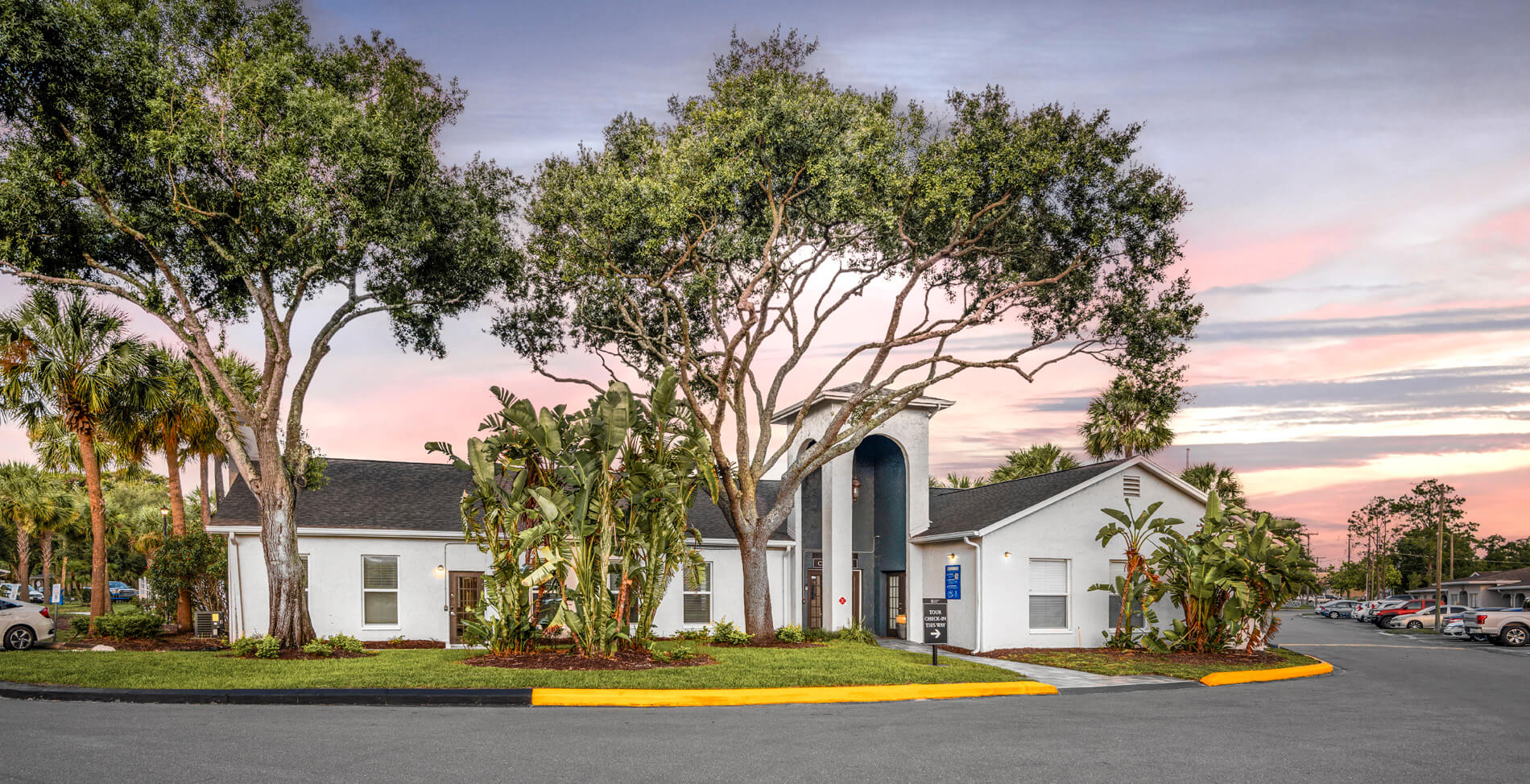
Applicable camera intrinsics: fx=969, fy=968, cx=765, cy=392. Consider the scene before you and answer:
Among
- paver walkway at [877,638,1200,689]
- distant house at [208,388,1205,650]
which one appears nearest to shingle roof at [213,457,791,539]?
distant house at [208,388,1205,650]

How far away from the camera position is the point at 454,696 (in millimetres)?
11500

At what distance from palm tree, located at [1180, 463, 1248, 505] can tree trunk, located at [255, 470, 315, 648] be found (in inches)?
1374

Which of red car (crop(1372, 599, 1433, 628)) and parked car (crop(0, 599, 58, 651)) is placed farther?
red car (crop(1372, 599, 1433, 628))

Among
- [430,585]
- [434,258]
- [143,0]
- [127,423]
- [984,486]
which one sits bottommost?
[430,585]

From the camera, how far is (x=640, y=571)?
A: 15.6m

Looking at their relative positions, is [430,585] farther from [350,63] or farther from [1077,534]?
[1077,534]

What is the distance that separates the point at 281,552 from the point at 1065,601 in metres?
15.7

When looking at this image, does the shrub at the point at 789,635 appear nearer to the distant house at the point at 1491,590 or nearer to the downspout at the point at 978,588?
the downspout at the point at 978,588

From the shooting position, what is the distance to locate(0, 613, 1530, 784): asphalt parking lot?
7.47 meters

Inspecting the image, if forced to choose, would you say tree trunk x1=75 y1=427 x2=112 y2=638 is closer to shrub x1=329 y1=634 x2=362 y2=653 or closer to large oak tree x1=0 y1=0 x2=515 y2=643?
large oak tree x1=0 y1=0 x2=515 y2=643

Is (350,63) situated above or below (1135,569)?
above

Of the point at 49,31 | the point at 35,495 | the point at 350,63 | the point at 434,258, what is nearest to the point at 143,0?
the point at 49,31

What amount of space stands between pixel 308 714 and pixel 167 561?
568 inches

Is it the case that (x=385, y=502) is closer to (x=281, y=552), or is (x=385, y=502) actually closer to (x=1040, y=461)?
(x=281, y=552)
